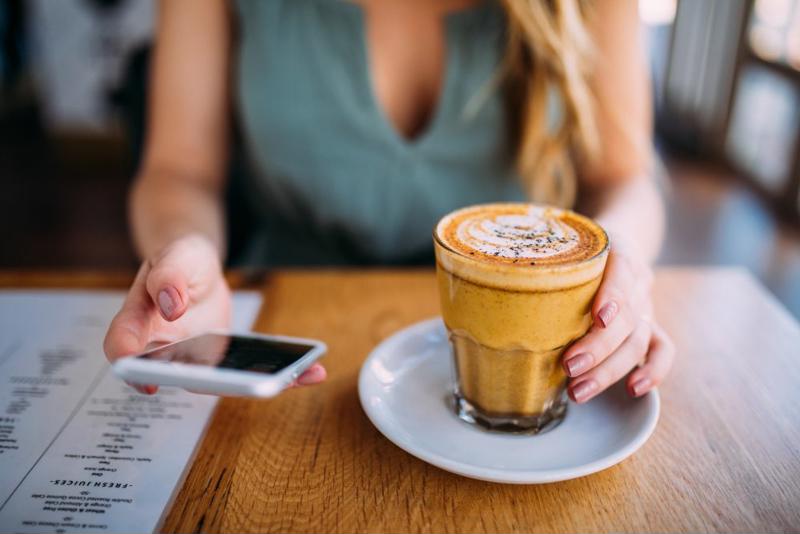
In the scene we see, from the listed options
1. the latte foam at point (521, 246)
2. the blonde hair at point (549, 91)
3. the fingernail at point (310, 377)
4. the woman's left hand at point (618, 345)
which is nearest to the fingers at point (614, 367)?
the woman's left hand at point (618, 345)

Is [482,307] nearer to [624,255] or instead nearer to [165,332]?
[624,255]

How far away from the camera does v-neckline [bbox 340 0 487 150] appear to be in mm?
1221

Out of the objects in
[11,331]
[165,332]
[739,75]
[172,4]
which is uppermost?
[172,4]

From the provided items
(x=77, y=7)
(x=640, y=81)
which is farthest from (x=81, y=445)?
(x=77, y=7)

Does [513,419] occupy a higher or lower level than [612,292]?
lower

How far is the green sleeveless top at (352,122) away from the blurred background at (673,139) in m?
1.90

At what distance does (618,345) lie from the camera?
69 cm

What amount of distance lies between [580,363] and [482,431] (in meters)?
0.13

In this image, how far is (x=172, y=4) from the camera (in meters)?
1.26

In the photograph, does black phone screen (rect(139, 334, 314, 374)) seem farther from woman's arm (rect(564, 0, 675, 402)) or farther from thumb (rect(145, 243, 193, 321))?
woman's arm (rect(564, 0, 675, 402))

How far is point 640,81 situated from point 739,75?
10.6 feet

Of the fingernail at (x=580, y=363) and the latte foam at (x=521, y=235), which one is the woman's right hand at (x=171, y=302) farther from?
the fingernail at (x=580, y=363)

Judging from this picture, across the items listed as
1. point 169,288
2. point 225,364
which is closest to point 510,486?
point 225,364

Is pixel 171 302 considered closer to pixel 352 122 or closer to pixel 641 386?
pixel 641 386
